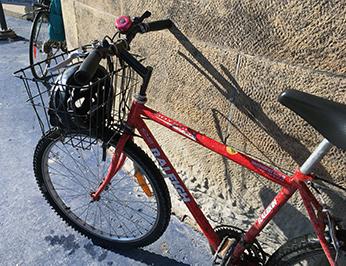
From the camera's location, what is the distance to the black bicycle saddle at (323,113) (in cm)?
112

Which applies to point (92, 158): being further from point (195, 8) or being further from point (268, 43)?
point (268, 43)

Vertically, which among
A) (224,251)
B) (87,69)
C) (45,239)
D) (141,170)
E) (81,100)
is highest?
(87,69)

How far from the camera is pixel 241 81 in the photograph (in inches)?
67.1

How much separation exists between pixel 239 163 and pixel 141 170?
629mm

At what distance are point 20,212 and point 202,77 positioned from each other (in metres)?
1.69

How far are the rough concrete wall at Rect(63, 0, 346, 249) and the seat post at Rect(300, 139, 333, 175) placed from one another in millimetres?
283

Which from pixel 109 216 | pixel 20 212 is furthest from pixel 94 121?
pixel 20 212

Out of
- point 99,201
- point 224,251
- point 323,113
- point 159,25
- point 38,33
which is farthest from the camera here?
point 38,33

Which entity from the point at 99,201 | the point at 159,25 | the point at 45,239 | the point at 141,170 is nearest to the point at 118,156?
the point at 141,170

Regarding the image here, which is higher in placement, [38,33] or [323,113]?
[323,113]

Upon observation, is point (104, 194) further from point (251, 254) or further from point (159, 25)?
point (159, 25)

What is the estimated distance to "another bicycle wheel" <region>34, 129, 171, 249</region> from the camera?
188 cm

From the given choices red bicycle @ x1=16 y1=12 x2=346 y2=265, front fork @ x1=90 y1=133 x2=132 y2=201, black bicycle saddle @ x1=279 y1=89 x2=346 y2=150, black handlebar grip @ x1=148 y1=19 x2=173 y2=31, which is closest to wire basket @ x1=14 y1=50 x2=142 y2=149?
red bicycle @ x1=16 y1=12 x2=346 y2=265

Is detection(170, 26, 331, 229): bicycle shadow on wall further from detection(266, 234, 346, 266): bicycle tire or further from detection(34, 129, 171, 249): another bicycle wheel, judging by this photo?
detection(34, 129, 171, 249): another bicycle wheel
